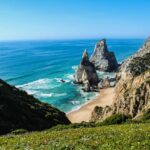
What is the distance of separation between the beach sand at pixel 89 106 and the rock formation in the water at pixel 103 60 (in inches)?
1729

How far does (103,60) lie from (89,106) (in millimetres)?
71240

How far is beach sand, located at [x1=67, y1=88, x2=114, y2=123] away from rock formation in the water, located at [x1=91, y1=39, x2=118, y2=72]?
43917 millimetres

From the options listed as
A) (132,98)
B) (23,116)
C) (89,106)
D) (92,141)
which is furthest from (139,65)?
(92,141)

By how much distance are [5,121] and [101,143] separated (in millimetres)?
26083

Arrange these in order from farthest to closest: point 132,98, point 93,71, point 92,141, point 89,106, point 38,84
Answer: point 38,84
point 93,71
point 89,106
point 132,98
point 92,141

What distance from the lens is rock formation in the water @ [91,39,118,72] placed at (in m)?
157


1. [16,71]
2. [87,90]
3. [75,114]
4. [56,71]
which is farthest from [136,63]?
[16,71]

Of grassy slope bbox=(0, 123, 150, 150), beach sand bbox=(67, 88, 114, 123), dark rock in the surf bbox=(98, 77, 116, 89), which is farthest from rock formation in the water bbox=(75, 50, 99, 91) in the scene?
grassy slope bbox=(0, 123, 150, 150)

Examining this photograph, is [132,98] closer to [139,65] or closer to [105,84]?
[139,65]

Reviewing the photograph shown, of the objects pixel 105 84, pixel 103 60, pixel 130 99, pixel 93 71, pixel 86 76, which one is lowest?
pixel 105 84

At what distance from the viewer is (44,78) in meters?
146

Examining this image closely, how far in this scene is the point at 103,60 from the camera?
161875 millimetres

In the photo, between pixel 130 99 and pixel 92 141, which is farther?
pixel 130 99

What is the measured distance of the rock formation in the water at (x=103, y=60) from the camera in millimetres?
157250
